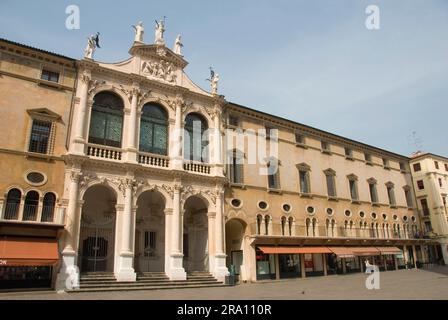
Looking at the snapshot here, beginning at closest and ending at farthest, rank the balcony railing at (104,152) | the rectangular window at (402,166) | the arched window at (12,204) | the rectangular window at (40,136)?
the arched window at (12,204) < the rectangular window at (40,136) < the balcony railing at (104,152) < the rectangular window at (402,166)

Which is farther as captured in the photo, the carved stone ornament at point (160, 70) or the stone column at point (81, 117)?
the carved stone ornament at point (160, 70)

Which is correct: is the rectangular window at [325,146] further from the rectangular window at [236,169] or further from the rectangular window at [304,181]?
the rectangular window at [236,169]

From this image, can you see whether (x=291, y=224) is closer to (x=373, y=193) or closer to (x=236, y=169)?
(x=236, y=169)

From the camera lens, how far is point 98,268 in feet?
72.8

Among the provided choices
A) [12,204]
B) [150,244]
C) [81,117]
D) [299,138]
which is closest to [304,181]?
[299,138]

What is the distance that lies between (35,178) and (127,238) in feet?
20.2

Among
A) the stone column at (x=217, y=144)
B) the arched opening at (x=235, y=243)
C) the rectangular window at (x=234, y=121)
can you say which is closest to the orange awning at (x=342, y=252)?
the arched opening at (x=235, y=243)

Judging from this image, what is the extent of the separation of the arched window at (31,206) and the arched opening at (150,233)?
6997mm

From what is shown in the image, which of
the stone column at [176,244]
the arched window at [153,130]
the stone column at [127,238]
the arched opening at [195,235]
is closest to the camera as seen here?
the stone column at [127,238]

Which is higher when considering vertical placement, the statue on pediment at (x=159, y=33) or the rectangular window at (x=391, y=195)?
the statue on pediment at (x=159, y=33)

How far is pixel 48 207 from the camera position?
1975cm

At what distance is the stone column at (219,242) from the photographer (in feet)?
79.1

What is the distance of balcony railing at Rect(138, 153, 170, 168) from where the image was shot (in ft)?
77.8
